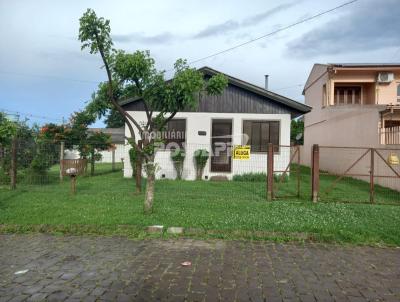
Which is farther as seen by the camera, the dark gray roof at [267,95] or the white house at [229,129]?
the white house at [229,129]

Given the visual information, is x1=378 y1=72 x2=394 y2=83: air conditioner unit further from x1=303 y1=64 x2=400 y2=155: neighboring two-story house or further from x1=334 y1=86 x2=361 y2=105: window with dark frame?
x1=334 y1=86 x2=361 y2=105: window with dark frame

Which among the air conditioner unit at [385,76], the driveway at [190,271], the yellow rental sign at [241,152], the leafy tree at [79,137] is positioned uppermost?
the air conditioner unit at [385,76]

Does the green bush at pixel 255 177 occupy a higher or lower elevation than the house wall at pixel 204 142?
lower

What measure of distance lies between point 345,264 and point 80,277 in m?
3.72

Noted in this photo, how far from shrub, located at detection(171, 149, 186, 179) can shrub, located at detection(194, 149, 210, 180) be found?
591 millimetres

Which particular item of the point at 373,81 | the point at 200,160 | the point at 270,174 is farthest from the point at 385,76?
the point at 270,174

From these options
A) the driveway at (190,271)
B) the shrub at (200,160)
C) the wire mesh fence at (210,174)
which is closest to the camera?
the driveway at (190,271)

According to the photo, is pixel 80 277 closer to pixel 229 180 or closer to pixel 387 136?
pixel 229 180

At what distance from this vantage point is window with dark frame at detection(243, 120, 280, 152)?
16234 millimetres

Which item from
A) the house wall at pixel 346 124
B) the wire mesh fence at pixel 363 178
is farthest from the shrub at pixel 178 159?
the house wall at pixel 346 124

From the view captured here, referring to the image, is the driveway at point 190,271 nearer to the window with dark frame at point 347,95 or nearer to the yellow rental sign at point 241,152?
the yellow rental sign at point 241,152

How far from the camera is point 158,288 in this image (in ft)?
14.3

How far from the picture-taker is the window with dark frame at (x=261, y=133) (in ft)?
53.3

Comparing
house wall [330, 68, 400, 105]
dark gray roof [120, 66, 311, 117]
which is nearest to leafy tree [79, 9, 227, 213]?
dark gray roof [120, 66, 311, 117]
